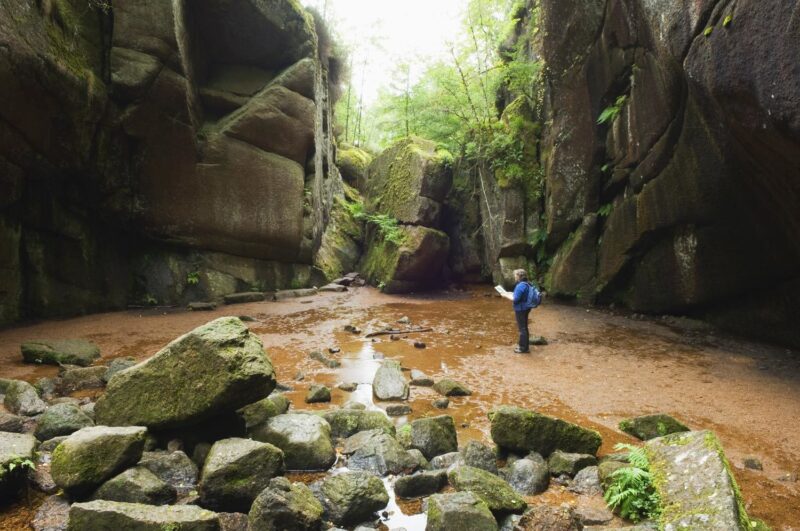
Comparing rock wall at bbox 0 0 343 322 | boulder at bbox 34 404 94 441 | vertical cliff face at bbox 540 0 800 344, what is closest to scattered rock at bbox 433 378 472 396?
boulder at bbox 34 404 94 441

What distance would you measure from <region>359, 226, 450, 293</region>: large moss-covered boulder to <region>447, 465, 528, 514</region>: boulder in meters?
14.8

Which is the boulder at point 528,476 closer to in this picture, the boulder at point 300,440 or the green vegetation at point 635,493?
the green vegetation at point 635,493

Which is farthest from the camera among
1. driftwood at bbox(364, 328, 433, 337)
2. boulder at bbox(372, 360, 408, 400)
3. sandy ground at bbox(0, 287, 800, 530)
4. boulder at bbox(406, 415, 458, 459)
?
driftwood at bbox(364, 328, 433, 337)

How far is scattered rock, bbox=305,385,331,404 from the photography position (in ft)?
21.7

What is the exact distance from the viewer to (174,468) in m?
4.11

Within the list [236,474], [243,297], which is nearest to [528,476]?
[236,474]

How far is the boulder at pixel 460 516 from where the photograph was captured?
3.36 meters

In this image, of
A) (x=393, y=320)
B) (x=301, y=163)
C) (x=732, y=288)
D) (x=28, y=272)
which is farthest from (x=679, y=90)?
(x=28, y=272)

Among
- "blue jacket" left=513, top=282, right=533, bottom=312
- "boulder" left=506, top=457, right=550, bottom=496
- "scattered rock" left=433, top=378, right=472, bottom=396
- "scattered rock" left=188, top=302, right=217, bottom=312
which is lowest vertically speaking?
"boulder" left=506, top=457, right=550, bottom=496

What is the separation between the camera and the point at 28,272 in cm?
1145

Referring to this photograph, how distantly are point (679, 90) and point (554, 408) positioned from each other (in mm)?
8102

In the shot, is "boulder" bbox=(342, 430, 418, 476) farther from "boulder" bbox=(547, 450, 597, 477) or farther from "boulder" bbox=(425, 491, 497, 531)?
"boulder" bbox=(547, 450, 597, 477)

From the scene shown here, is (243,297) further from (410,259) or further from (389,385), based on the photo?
(389,385)

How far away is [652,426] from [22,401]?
770 centimetres
